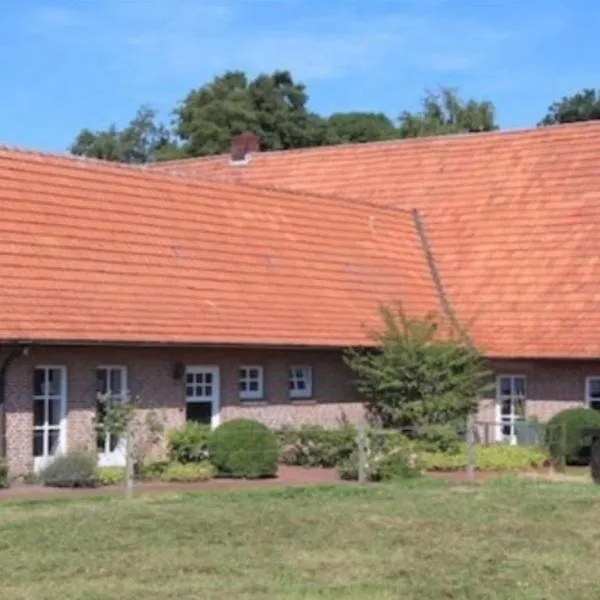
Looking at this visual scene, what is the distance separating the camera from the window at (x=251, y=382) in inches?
1170

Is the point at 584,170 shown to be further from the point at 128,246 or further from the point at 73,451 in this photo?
the point at 73,451

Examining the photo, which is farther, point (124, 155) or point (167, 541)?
point (124, 155)

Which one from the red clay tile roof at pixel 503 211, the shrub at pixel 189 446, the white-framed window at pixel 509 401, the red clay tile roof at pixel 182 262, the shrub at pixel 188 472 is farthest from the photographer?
the red clay tile roof at pixel 503 211

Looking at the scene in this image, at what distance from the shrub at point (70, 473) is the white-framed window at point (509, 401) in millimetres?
12636

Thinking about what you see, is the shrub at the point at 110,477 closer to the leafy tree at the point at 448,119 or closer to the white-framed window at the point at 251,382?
the white-framed window at the point at 251,382

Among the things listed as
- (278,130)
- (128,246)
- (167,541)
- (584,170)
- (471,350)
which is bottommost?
(167,541)

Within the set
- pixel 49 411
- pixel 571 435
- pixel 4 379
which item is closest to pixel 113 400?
pixel 49 411

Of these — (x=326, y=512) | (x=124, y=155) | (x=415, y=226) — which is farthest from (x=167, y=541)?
(x=124, y=155)

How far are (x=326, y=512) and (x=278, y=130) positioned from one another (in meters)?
55.4

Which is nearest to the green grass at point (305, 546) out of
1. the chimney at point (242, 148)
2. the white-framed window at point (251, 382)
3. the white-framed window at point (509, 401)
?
the white-framed window at point (251, 382)

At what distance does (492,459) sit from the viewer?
96.8 feet

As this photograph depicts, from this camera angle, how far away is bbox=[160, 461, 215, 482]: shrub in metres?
25.6

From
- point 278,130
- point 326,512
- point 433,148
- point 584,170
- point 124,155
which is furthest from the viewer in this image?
point 124,155

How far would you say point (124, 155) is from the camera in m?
85.6
